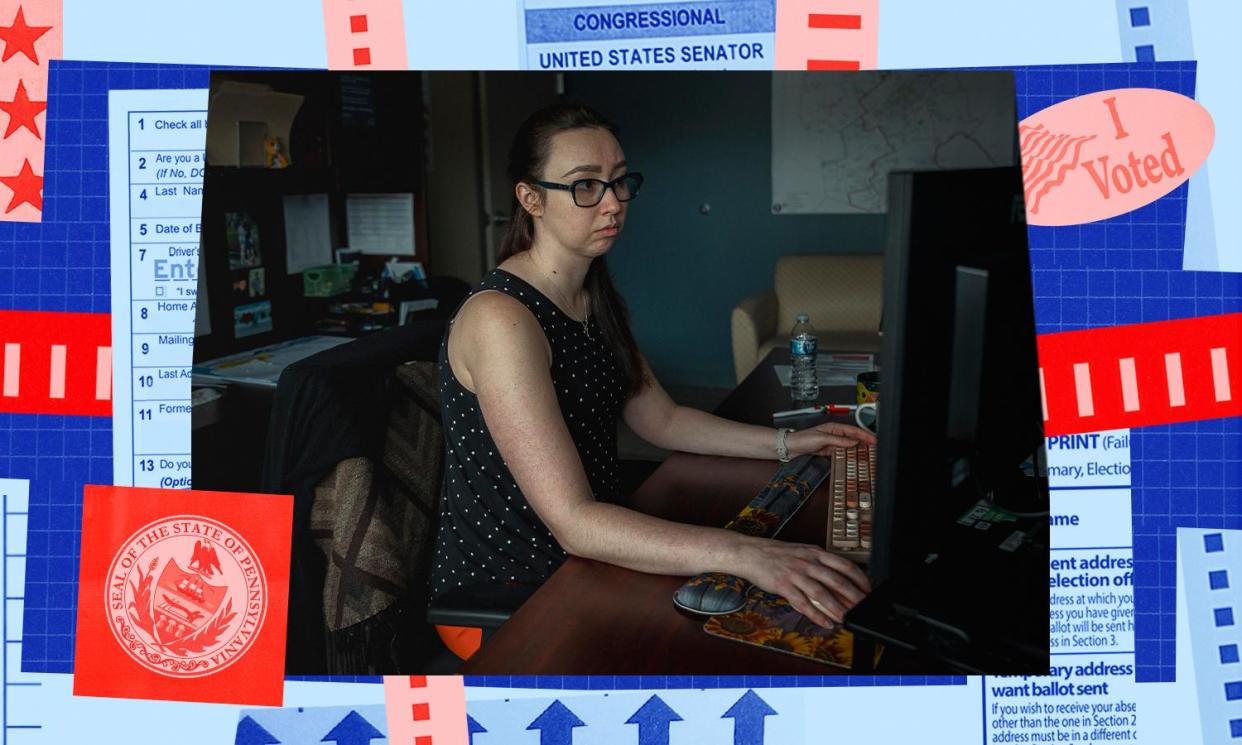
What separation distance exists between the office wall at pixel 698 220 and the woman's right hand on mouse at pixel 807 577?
421cm

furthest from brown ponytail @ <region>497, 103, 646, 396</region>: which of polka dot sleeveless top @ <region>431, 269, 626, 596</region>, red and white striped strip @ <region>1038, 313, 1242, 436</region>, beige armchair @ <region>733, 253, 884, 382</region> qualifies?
beige armchair @ <region>733, 253, 884, 382</region>

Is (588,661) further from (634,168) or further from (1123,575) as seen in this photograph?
(634,168)

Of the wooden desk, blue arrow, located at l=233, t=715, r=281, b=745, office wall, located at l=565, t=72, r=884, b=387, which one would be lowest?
blue arrow, located at l=233, t=715, r=281, b=745

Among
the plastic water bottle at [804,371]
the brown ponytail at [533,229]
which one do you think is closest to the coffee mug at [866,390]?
the plastic water bottle at [804,371]

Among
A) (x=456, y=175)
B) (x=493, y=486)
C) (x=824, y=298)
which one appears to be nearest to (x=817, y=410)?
(x=493, y=486)

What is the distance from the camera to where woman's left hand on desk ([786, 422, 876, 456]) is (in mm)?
1598

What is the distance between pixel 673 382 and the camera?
5.50m

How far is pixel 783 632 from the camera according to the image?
992 mm

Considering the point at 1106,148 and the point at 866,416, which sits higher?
the point at 1106,148

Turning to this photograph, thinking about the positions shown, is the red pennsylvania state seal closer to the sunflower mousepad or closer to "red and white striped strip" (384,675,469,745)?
"red and white striped strip" (384,675,469,745)

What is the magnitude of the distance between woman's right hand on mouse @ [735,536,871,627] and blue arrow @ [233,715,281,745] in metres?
0.51

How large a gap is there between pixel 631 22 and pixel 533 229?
69 centimetres

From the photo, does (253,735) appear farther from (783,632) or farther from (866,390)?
(866,390)

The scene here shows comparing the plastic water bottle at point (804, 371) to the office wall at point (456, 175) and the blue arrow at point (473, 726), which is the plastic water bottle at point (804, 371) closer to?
the blue arrow at point (473, 726)
